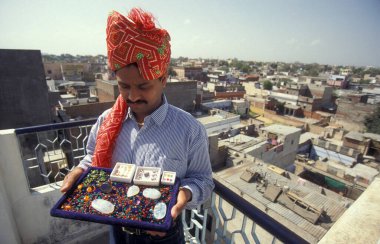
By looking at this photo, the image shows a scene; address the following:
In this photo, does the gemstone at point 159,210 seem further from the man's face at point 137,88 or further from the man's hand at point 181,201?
the man's face at point 137,88

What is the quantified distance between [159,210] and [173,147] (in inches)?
19.7

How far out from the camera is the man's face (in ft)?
4.83

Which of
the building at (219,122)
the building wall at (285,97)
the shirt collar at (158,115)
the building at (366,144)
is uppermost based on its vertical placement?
the shirt collar at (158,115)

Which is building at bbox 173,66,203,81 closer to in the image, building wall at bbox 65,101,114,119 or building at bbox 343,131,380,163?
building wall at bbox 65,101,114,119

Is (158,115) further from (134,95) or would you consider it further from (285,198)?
(285,198)

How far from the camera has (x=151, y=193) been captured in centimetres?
127

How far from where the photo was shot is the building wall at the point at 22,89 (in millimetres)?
10117

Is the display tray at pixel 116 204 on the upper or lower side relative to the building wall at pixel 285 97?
upper

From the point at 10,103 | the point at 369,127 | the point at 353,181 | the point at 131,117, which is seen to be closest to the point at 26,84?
the point at 10,103

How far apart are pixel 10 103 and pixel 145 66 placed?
40.7ft

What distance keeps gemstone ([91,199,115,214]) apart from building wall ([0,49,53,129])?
1191 centimetres

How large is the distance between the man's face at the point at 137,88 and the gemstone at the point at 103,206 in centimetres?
66

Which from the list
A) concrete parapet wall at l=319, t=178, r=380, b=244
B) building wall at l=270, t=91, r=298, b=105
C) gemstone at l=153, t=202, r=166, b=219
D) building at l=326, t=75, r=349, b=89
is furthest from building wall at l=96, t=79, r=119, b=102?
building at l=326, t=75, r=349, b=89

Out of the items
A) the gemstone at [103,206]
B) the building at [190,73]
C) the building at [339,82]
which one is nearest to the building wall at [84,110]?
the gemstone at [103,206]
